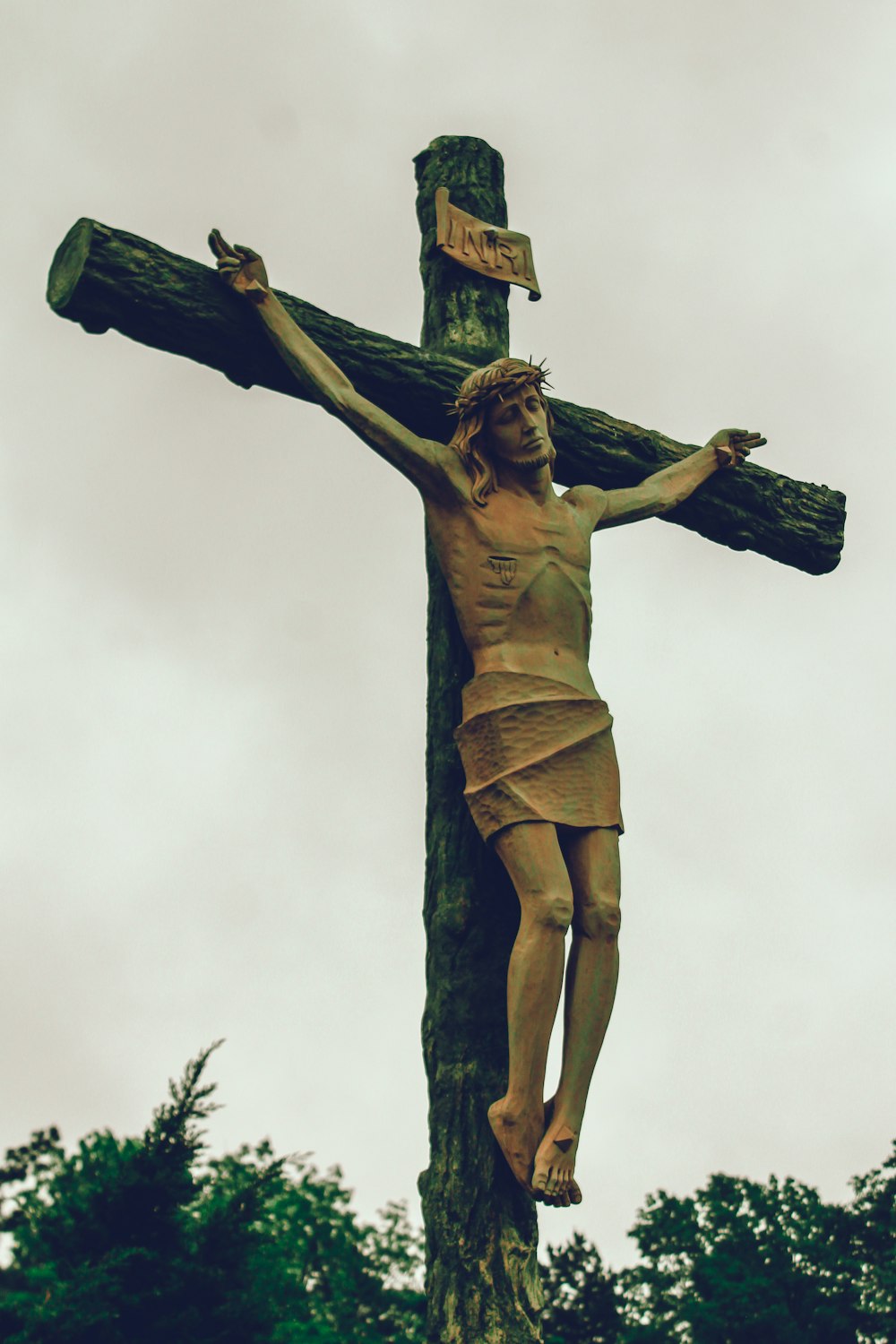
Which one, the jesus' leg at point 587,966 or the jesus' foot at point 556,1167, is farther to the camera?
the jesus' leg at point 587,966

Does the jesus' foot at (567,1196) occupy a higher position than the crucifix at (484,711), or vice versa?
the crucifix at (484,711)

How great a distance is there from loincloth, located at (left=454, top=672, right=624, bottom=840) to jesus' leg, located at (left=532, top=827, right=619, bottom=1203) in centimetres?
9

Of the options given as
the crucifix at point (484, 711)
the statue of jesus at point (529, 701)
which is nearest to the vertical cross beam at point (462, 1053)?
the crucifix at point (484, 711)

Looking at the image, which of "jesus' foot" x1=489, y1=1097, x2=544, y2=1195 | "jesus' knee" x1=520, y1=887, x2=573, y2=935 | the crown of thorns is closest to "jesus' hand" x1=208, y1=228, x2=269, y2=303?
the crown of thorns

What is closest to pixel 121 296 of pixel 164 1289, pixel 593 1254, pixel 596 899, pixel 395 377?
→ pixel 395 377

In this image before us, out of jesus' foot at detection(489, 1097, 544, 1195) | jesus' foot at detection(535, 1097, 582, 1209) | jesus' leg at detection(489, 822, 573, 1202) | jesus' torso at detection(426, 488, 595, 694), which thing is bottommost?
jesus' foot at detection(535, 1097, 582, 1209)

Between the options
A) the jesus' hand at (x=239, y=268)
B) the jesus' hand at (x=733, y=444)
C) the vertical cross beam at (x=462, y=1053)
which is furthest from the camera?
the jesus' hand at (x=733, y=444)

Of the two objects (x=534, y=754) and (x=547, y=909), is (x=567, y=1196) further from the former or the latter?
(x=534, y=754)

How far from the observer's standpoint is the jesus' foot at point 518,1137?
4051 millimetres

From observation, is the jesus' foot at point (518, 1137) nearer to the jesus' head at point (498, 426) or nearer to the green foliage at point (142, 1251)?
the jesus' head at point (498, 426)

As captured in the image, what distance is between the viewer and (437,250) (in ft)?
18.1

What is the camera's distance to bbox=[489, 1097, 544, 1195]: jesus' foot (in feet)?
13.3

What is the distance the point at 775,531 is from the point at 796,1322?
944 centimetres

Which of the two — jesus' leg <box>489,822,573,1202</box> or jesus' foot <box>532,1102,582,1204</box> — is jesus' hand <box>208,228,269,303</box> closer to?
jesus' leg <box>489,822,573,1202</box>
